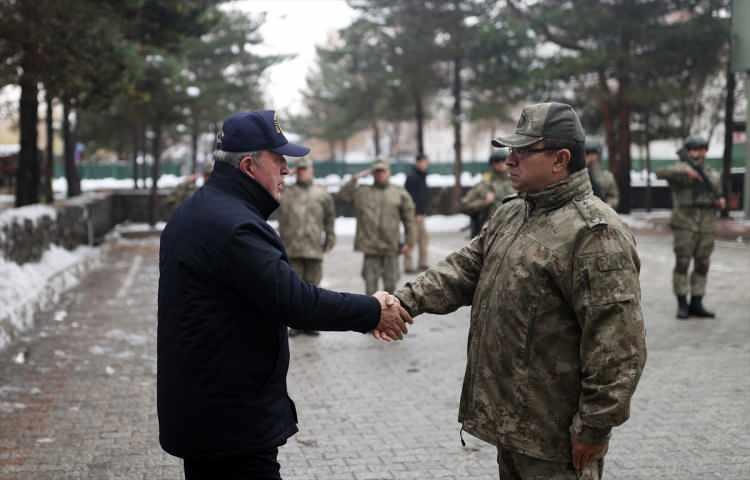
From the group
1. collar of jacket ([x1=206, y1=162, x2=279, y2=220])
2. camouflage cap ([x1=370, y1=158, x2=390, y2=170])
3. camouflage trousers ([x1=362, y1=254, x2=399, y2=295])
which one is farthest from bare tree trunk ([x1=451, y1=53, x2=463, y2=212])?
collar of jacket ([x1=206, y1=162, x2=279, y2=220])

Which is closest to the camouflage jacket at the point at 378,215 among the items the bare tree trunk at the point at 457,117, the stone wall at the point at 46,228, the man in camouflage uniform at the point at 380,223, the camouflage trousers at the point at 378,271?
the man in camouflage uniform at the point at 380,223

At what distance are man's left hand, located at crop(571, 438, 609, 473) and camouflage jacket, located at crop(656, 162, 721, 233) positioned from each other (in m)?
8.49

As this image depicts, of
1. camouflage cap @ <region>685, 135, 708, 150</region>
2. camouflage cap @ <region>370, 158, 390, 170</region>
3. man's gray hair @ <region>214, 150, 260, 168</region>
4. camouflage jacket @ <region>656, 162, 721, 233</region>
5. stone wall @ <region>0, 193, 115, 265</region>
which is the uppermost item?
camouflage cap @ <region>685, 135, 708, 150</region>

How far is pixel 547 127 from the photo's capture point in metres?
3.63

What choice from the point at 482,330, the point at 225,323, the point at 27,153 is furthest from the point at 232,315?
the point at 27,153

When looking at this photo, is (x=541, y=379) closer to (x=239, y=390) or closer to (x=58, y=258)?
(x=239, y=390)

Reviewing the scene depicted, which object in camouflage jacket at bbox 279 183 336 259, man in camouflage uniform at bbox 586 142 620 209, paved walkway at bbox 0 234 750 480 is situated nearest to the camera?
paved walkway at bbox 0 234 750 480

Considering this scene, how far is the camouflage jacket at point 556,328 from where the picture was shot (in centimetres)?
343

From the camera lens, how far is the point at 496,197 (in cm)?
1302

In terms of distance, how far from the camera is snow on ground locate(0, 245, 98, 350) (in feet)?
36.4

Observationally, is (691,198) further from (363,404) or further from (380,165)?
(363,404)

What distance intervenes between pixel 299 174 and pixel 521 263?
24.9 ft

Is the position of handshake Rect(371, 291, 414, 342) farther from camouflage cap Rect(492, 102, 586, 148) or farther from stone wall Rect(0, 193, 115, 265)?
stone wall Rect(0, 193, 115, 265)

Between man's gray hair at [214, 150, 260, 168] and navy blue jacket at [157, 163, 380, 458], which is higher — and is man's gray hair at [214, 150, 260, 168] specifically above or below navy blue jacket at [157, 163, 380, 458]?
above
